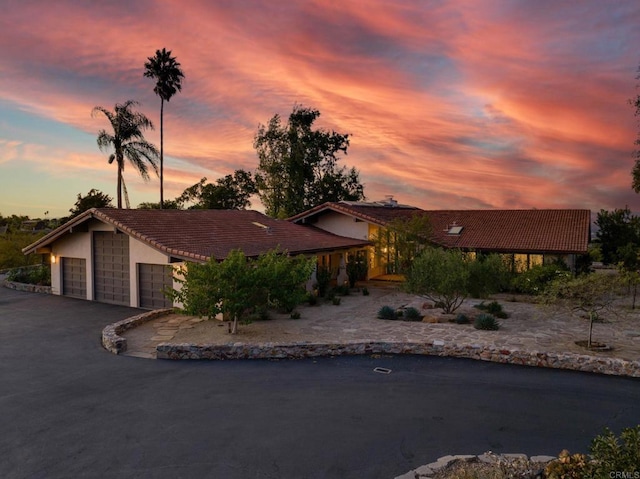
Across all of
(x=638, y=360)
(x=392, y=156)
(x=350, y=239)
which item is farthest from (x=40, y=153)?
(x=638, y=360)

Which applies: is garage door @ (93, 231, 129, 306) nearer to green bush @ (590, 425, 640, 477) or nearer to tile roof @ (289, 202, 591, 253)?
tile roof @ (289, 202, 591, 253)

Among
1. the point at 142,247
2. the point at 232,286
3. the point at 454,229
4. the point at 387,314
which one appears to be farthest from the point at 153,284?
the point at 454,229

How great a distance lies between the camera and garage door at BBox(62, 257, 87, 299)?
962 inches

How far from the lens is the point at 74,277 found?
24.9 m

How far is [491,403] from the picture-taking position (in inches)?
386

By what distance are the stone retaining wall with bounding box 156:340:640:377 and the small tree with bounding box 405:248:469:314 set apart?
4507 mm

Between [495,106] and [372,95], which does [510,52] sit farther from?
[372,95]

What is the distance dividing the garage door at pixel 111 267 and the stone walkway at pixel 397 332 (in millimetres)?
5179

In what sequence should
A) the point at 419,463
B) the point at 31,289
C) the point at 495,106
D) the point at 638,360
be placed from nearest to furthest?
the point at 419,463 → the point at 638,360 → the point at 495,106 → the point at 31,289

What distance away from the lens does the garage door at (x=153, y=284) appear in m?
20.8

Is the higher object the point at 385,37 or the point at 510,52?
the point at 385,37

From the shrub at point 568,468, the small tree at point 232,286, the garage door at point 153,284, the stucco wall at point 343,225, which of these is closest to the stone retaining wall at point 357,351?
the small tree at point 232,286

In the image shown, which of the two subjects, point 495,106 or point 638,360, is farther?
point 495,106

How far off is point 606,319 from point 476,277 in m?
5.48
